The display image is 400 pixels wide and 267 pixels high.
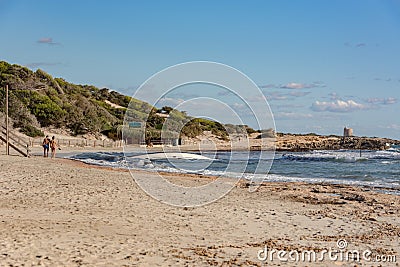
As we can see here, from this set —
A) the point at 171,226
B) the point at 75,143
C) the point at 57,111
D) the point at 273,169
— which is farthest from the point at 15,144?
the point at 57,111

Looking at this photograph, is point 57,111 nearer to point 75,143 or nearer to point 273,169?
point 75,143

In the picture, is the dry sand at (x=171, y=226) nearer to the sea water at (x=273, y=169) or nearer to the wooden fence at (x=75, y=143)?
the sea water at (x=273, y=169)

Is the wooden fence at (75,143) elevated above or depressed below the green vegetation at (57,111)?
below

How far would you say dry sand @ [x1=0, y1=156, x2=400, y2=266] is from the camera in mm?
6996

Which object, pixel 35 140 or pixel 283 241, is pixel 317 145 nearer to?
pixel 35 140

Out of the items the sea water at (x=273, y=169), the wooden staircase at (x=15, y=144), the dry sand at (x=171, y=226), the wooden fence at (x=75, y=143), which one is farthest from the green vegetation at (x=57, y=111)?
the dry sand at (x=171, y=226)

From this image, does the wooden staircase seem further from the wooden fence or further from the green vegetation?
the green vegetation

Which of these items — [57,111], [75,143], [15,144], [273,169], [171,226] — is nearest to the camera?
[171,226]

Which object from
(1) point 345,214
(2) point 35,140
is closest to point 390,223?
(1) point 345,214

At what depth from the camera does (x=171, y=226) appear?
947cm

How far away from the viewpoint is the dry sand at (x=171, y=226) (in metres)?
7.00

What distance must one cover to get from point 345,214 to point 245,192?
4610 mm

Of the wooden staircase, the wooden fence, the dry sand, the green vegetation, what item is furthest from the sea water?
the green vegetation

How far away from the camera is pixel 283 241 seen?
8477 millimetres
